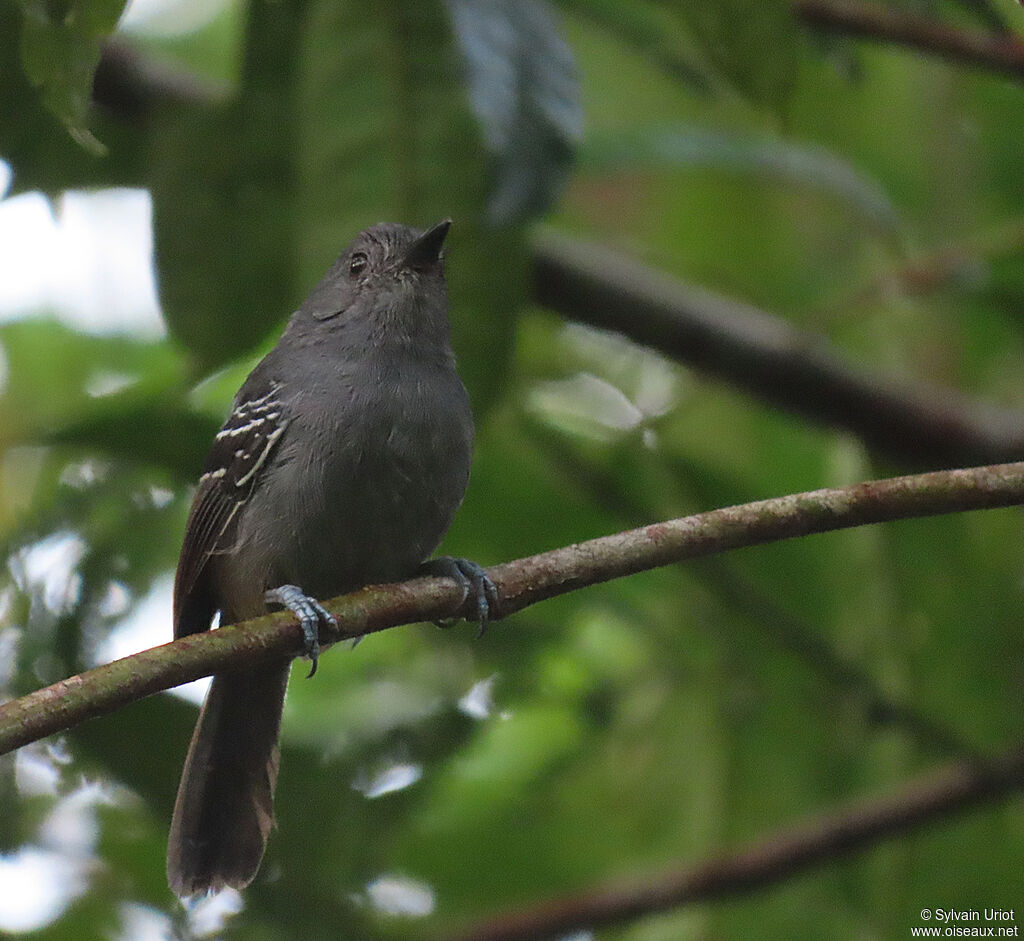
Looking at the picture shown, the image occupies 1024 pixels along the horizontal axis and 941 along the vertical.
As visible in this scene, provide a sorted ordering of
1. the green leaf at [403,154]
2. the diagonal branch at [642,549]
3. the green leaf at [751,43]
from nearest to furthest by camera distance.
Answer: the diagonal branch at [642,549] < the green leaf at [751,43] < the green leaf at [403,154]

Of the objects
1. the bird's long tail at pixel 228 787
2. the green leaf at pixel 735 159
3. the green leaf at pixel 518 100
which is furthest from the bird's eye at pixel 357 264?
the bird's long tail at pixel 228 787

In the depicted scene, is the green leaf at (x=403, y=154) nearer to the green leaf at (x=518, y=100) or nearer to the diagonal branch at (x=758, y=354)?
the green leaf at (x=518, y=100)

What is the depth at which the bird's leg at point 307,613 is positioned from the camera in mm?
2578

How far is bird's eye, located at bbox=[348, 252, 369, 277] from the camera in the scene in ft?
13.5

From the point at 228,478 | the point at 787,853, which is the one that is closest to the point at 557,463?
the point at 228,478

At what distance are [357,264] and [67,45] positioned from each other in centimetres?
181

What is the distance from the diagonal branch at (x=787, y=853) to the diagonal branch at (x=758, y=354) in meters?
0.97

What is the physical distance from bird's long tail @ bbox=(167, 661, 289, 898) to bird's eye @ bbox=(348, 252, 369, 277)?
3.62ft

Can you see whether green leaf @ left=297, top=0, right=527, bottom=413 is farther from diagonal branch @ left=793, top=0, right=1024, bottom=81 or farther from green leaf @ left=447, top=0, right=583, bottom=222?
diagonal branch @ left=793, top=0, right=1024, bottom=81

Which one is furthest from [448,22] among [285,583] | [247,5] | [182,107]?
[285,583]

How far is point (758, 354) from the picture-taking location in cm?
457

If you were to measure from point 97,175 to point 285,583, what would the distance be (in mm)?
1627

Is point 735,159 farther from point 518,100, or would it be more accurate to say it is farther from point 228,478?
point 228,478

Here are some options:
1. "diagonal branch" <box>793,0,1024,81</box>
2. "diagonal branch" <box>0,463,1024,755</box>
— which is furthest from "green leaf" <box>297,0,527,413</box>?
"diagonal branch" <box>0,463,1024,755</box>
